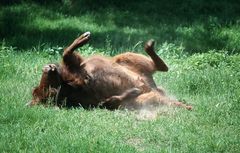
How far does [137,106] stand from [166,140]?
4.48 feet

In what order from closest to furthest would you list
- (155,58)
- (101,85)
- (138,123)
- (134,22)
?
(138,123) < (101,85) < (155,58) < (134,22)

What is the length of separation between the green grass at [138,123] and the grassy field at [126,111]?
1 cm

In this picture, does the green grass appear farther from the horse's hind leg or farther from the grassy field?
the horse's hind leg

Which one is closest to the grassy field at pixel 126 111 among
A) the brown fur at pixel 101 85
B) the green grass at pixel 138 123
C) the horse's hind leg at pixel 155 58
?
the green grass at pixel 138 123

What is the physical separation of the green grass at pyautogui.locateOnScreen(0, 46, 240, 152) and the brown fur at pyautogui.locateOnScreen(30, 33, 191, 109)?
0.22m

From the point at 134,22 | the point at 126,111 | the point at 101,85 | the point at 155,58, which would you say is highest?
the point at 155,58

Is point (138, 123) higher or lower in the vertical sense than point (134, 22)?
higher

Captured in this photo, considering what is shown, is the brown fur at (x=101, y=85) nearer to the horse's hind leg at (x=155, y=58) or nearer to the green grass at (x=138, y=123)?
the green grass at (x=138, y=123)

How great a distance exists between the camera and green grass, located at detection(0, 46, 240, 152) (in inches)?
226

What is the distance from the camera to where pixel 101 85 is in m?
7.32

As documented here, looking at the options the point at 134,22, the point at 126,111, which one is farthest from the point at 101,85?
the point at 134,22

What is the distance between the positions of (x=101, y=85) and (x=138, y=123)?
0.98 meters

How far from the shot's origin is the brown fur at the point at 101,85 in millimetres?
7277

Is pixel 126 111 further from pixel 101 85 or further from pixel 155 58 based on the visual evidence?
pixel 155 58
